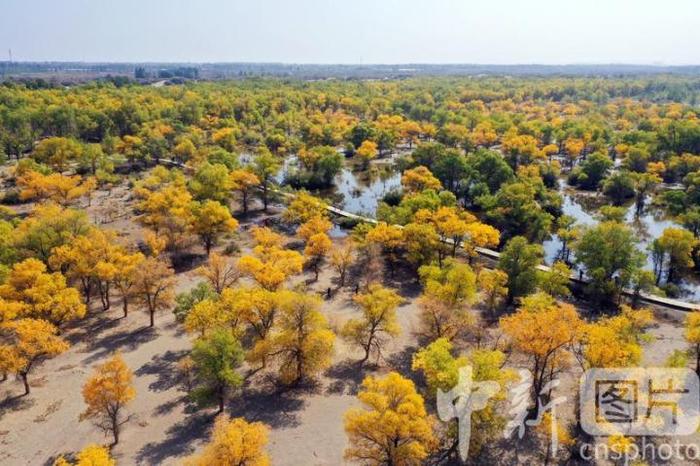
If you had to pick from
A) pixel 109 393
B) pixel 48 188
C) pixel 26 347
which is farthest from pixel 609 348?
pixel 48 188

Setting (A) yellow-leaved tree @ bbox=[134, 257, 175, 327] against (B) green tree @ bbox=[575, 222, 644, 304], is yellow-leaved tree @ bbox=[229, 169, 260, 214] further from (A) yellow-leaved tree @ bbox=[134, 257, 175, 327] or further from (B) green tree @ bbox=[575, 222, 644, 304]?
(B) green tree @ bbox=[575, 222, 644, 304]

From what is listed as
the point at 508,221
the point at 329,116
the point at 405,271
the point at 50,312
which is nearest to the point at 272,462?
the point at 50,312

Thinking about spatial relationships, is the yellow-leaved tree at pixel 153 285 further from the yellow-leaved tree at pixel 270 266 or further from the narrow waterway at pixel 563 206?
the narrow waterway at pixel 563 206

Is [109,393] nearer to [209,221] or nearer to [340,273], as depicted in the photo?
[340,273]

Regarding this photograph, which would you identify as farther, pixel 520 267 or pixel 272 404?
pixel 520 267

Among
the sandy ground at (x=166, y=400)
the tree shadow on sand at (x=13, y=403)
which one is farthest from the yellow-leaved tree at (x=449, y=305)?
the tree shadow on sand at (x=13, y=403)

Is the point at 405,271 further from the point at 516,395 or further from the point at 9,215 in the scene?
the point at 9,215

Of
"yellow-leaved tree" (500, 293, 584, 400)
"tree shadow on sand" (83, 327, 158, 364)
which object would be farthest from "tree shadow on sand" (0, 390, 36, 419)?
"yellow-leaved tree" (500, 293, 584, 400)
